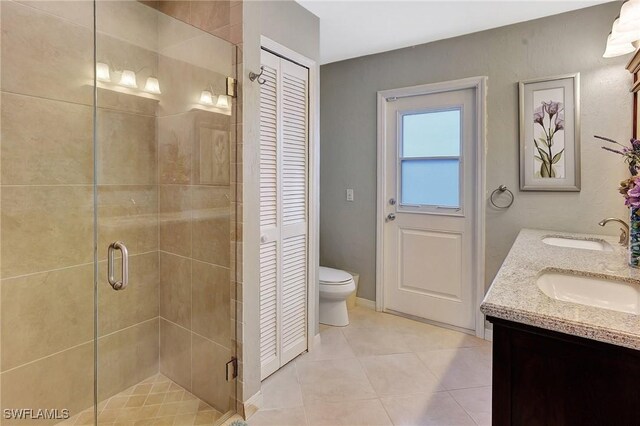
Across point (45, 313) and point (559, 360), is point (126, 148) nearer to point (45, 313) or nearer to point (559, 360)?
point (45, 313)

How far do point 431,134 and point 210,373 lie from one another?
7.83 ft

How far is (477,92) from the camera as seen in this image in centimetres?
257

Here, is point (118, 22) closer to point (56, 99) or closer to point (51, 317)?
point (56, 99)

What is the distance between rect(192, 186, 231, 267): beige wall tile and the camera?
1.76 metres

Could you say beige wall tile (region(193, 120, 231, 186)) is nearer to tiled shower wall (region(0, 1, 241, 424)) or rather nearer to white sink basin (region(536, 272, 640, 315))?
tiled shower wall (region(0, 1, 241, 424))

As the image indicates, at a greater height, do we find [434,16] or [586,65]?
[434,16]

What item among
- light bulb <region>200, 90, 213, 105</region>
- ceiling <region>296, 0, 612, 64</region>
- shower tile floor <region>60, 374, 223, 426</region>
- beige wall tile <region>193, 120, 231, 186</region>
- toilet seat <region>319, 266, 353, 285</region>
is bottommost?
shower tile floor <region>60, 374, 223, 426</region>

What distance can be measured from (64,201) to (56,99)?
489 mm

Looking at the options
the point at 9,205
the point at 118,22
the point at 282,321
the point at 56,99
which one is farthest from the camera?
the point at 282,321

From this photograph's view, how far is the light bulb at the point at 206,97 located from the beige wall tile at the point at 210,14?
0.35 meters

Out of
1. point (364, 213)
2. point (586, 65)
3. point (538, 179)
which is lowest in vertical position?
point (364, 213)

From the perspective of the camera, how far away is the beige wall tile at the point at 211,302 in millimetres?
1776

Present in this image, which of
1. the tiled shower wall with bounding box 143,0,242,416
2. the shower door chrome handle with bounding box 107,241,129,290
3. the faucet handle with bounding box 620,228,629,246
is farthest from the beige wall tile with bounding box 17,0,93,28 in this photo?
the faucet handle with bounding box 620,228,629,246

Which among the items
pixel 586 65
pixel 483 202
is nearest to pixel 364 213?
pixel 483 202
